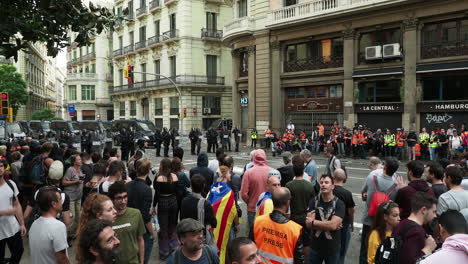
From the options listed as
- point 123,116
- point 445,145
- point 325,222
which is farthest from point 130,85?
point 325,222

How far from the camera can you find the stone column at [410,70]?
820 inches

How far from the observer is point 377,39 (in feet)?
75.0

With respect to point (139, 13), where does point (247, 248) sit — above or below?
below

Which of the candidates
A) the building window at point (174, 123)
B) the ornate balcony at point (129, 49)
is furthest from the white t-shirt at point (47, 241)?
the ornate balcony at point (129, 49)

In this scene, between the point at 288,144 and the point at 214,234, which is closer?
the point at 214,234

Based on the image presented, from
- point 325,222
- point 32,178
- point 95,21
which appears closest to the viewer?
point 325,222

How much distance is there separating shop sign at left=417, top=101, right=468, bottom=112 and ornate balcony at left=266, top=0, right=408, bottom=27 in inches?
226

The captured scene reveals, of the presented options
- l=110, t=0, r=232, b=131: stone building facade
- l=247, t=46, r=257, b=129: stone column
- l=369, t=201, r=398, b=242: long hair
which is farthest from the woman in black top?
l=110, t=0, r=232, b=131: stone building facade

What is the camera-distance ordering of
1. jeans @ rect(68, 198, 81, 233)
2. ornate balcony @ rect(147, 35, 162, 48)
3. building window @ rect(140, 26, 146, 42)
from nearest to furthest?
1. jeans @ rect(68, 198, 81, 233)
2. ornate balcony @ rect(147, 35, 162, 48)
3. building window @ rect(140, 26, 146, 42)

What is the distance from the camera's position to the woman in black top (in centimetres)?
613

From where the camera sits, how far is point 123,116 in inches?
2114

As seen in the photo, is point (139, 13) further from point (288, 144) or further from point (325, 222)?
point (325, 222)

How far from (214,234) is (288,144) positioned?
1894 centimetres

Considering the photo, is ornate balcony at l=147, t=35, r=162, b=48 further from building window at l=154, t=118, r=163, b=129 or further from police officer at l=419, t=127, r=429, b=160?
police officer at l=419, t=127, r=429, b=160
